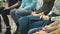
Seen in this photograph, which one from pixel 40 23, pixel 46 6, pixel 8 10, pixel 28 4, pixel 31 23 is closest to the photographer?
pixel 40 23

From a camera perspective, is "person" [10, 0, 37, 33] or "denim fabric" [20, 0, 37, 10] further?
"denim fabric" [20, 0, 37, 10]

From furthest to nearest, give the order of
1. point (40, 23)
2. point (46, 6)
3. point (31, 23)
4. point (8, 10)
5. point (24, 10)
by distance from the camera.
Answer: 1. point (8, 10)
2. point (24, 10)
3. point (46, 6)
4. point (31, 23)
5. point (40, 23)

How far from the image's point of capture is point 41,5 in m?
3.37

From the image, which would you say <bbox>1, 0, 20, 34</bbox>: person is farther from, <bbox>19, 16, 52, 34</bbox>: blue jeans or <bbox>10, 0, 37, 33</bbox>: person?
<bbox>19, 16, 52, 34</bbox>: blue jeans

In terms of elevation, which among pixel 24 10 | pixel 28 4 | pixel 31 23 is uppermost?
pixel 28 4

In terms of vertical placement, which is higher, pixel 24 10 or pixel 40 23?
pixel 24 10

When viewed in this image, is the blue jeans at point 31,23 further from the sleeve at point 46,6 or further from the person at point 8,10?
the person at point 8,10

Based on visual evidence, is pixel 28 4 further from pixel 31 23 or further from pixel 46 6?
pixel 31 23

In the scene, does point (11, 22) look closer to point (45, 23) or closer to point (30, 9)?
point (30, 9)

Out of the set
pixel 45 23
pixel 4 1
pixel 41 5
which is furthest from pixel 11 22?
pixel 45 23

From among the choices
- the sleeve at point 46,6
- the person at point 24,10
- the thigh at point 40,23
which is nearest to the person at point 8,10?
the person at point 24,10

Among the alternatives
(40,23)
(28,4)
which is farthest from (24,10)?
(40,23)

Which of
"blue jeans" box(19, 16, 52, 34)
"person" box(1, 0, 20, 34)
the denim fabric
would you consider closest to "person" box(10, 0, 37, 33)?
the denim fabric

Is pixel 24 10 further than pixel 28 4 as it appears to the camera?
No
